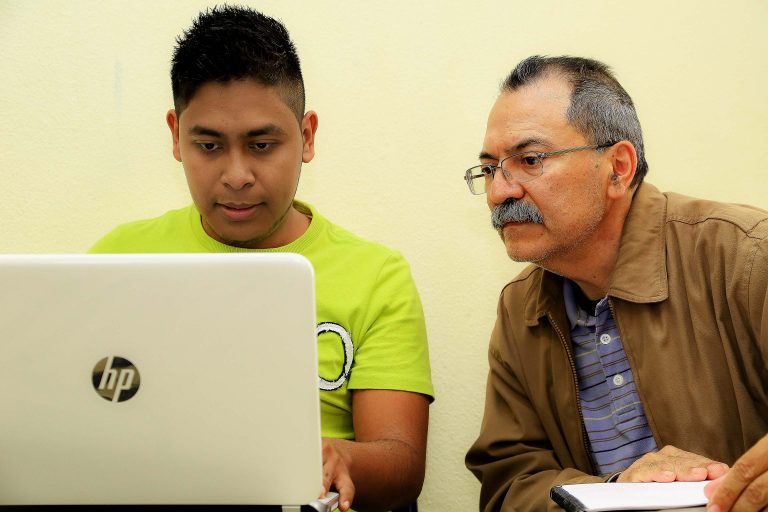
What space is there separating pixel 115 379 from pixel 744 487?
709 millimetres

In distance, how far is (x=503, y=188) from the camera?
1.41 metres

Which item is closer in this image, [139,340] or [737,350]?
[139,340]

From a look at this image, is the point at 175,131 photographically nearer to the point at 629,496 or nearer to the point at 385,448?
the point at 385,448

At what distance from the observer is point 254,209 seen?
1471mm

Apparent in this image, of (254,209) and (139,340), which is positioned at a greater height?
(254,209)

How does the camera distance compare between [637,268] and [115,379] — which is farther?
[637,268]

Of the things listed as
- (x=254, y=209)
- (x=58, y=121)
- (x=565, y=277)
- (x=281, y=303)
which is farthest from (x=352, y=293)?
(x=58, y=121)

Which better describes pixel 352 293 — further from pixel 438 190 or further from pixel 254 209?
pixel 438 190

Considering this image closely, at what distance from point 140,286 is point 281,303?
0.14m

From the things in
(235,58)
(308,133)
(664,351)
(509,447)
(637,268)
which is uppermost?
(235,58)

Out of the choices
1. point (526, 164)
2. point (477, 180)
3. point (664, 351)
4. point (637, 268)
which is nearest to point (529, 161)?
point (526, 164)

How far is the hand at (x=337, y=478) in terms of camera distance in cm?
95

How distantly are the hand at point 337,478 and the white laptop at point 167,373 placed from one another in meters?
0.11

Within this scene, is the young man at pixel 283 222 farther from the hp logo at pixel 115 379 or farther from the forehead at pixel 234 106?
the hp logo at pixel 115 379
